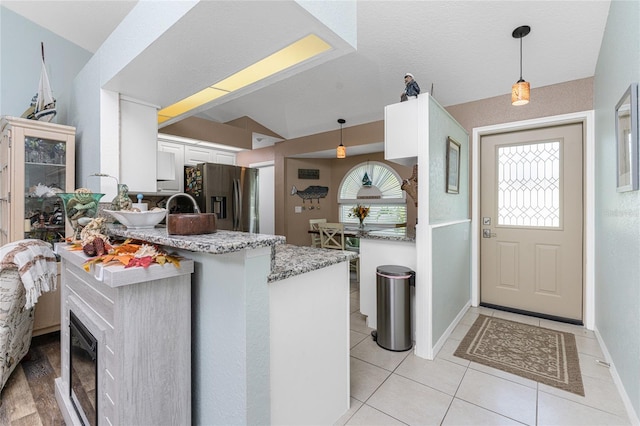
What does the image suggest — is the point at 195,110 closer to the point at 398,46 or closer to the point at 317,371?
the point at 398,46

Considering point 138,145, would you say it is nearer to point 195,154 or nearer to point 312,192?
point 195,154

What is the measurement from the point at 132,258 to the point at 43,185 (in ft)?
7.69

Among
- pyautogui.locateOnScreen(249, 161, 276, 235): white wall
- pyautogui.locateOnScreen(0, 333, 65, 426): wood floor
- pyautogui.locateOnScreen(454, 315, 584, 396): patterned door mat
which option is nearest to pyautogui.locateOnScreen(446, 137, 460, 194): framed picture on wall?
pyautogui.locateOnScreen(454, 315, 584, 396): patterned door mat

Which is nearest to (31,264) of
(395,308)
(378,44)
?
(395,308)

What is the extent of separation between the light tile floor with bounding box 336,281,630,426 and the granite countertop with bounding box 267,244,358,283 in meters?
0.95

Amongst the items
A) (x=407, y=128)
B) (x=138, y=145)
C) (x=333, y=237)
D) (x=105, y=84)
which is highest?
(x=105, y=84)

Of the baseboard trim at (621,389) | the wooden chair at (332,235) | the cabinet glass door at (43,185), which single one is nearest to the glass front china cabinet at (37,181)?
the cabinet glass door at (43,185)

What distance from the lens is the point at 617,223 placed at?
2045 millimetres

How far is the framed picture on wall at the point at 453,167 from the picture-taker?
278 cm

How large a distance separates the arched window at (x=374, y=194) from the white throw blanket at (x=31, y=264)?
4.73 metres

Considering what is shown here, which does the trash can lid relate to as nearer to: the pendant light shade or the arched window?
the pendant light shade

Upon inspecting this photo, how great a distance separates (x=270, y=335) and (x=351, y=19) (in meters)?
1.58

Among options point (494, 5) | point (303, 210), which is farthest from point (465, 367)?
point (303, 210)

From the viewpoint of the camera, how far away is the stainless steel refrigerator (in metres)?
4.08
